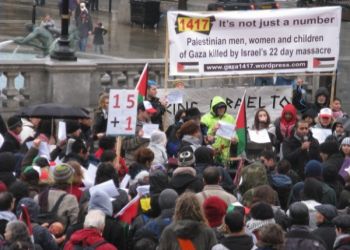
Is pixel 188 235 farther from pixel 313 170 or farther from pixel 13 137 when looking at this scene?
pixel 13 137

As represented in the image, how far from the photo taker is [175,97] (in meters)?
16.9

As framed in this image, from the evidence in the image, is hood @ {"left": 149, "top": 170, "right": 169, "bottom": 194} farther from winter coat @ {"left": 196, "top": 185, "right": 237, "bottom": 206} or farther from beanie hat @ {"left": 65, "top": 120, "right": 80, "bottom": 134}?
beanie hat @ {"left": 65, "top": 120, "right": 80, "bottom": 134}

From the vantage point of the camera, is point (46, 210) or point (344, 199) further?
point (344, 199)

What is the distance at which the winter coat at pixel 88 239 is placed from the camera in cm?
950

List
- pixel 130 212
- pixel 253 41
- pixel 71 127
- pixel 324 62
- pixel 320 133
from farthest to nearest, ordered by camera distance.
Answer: pixel 324 62, pixel 253 41, pixel 320 133, pixel 71 127, pixel 130 212

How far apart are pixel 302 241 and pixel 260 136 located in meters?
5.55

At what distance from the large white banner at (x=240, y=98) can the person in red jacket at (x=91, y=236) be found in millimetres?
7153

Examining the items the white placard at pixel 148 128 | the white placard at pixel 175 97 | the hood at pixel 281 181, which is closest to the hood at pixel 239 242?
the hood at pixel 281 181

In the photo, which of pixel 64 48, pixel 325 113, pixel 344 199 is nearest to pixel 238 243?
pixel 344 199

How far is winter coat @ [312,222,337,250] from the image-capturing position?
400 inches

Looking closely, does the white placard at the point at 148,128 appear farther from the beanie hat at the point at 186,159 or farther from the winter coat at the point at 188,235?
the winter coat at the point at 188,235

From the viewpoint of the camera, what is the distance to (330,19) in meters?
17.5

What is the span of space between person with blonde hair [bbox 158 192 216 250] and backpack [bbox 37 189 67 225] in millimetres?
1503

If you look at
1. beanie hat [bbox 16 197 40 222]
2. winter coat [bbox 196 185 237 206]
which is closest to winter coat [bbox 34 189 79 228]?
beanie hat [bbox 16 197 40 222]
